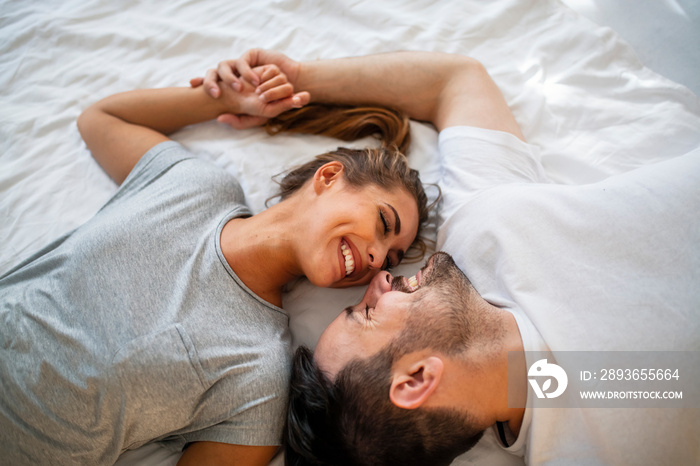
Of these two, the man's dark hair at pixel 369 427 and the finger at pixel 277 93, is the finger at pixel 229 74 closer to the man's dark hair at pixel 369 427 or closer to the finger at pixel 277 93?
the finger at pixel 277 93

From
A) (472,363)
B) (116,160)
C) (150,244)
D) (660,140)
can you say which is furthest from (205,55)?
(660,140)

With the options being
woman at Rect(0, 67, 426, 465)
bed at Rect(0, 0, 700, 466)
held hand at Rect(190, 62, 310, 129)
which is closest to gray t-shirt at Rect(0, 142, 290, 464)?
woman at Rect(0, 67, 426, 465)

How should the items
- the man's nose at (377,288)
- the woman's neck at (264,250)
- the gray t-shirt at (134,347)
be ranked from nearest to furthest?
1. the gray t-shirt at (134,347)
2. the man's nose at (377,288)
3. the woman's neck at (264,250)

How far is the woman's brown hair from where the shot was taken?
1449 mm

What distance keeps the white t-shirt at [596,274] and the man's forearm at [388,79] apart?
0.47 m

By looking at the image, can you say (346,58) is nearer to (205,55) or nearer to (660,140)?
(205,55)

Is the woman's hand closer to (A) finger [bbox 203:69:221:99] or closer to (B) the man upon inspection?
(A) finger [bbox 203:69:221:99]

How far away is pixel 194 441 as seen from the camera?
49.8 inches

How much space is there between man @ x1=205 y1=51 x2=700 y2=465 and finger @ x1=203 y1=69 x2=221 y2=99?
1007 millimetres

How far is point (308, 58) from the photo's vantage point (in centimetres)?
195

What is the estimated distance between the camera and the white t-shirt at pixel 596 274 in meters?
1.05

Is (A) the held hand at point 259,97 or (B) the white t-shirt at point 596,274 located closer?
(B) the white t-shirt at point 596,274

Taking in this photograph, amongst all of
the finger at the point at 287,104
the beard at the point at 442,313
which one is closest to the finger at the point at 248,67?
the finger at the point at 287,104

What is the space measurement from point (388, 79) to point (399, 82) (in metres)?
0.05
